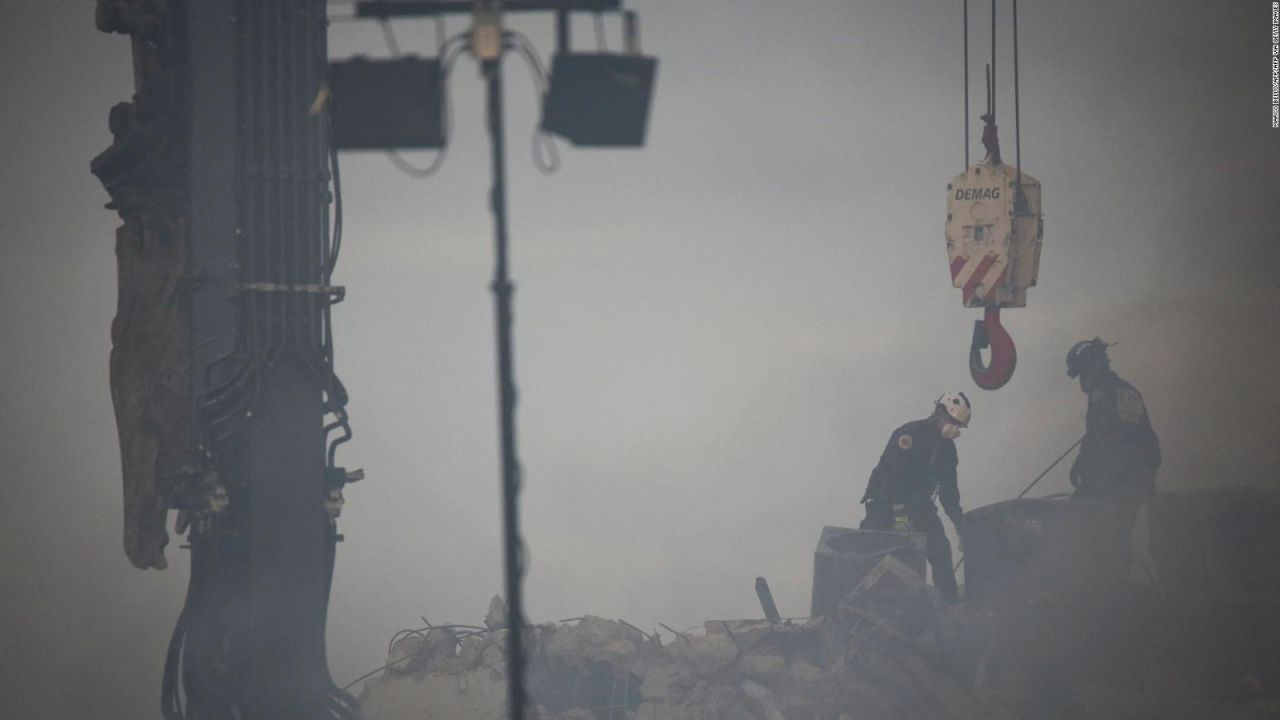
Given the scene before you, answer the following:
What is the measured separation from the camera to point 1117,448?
10.1 meters

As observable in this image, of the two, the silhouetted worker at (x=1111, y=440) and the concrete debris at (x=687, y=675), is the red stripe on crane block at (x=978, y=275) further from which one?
the concrete debris at (x=687, y=675)

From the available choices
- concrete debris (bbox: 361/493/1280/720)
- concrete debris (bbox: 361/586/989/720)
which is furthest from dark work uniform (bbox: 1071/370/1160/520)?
concrete debris (bbox: 361/586/989/720)

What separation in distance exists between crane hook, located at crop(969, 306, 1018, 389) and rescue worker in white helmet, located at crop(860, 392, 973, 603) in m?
0.29

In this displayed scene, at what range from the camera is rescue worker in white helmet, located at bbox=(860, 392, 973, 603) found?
10242 millimetres

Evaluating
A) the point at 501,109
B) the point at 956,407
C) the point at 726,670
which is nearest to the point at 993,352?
the point at 956,407

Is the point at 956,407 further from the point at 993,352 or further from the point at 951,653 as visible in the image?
the point at 951,653

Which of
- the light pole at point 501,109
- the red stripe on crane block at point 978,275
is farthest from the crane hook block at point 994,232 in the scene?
the light pole at point 501,109

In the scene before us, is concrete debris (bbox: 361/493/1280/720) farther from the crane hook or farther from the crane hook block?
the crane hook block

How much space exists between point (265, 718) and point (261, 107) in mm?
2804

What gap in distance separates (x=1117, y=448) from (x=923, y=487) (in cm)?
146

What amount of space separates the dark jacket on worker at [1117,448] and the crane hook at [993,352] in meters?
0.69

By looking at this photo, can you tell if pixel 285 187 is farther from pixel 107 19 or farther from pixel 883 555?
pixel 883 555

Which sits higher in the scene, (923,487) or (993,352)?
(993,352)

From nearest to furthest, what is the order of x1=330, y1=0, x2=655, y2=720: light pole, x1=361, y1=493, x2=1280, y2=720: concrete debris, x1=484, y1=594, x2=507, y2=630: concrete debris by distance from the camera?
1. x1=330, y1=0, x2=655, y2=720: light pole
2. x1=361, y1=493, x2=1280, y2=720: concrete debris
3. x1=484, y1=594, x2=507, y2=630: concrete debris
